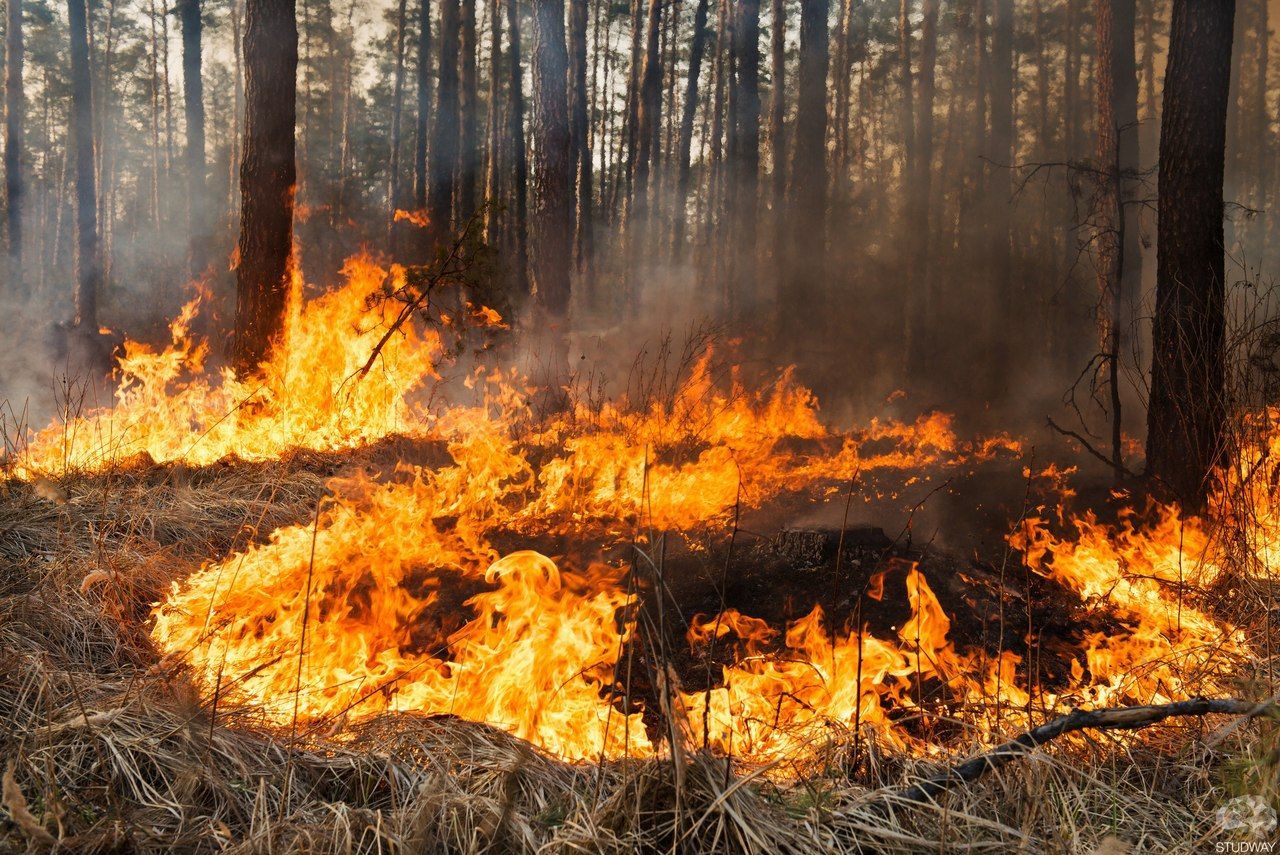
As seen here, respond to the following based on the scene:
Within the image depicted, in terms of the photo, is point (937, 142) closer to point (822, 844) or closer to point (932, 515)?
point (932, 515)

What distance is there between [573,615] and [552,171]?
6447mm

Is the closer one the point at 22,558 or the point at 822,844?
the point at 822,844

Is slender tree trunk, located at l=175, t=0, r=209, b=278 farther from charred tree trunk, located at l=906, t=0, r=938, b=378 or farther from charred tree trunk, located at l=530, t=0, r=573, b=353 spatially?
charred tree trunk, located at l=906, t=0, r=938, b=378

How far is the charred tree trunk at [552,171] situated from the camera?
840 centimetres

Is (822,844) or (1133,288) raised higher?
(1133,288)

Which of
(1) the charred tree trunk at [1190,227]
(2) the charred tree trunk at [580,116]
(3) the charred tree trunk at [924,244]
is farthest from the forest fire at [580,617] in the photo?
(3) the charred tree trunk at [924,244]

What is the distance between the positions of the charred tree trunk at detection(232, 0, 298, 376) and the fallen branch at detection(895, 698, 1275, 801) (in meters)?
7.06

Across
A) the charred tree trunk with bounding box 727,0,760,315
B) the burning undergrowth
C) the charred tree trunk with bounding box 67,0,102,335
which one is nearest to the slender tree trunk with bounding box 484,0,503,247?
the charred tree trunk with bounding box 727,0,760,315

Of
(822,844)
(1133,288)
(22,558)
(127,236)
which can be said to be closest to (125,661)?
(22,558)

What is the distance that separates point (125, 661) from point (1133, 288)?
401 inches

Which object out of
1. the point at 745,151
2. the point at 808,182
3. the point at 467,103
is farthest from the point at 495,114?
the point at 808,182

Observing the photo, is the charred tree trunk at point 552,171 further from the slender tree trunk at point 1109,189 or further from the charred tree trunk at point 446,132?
the charred tree trunk at point 446,132

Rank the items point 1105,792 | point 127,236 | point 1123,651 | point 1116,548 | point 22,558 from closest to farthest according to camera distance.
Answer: point 1105,792
point 1123,651
point 22,558
point 1116,548
point 127,236

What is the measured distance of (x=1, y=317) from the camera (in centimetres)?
1972
